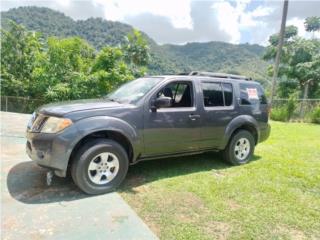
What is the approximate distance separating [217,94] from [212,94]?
0.42 feet

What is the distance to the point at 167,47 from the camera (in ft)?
324

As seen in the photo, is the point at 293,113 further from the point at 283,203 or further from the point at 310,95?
the point at 283,203

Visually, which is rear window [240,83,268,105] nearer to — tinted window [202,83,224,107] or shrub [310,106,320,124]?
tinted window [202,83,224,107]

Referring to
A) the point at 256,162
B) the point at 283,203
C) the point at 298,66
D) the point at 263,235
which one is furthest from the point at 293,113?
the point at 263,235

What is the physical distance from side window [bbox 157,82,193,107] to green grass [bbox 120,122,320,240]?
47.2 inches

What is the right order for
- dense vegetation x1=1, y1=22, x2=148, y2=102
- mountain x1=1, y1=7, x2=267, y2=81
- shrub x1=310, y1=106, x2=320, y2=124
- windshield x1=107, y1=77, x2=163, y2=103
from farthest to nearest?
mountain x1=1, y1=7, x2=267, y2=81, shrub x1=310, y1=106, x2=320, y2=124, dense vegetation x1=1, y1=22, x2=148, y2=102, windshield x1=107, y1=77, x2=163, y2=103

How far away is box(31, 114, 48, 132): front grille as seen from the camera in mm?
3983

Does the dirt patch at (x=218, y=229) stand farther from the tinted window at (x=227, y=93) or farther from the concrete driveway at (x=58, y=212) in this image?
the tinted window at (x=227, y=93)

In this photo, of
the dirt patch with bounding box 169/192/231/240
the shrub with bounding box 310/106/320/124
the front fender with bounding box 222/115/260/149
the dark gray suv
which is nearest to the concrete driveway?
the dark gray suv

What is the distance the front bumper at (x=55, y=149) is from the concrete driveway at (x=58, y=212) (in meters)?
0.43

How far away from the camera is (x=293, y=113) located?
15.3m

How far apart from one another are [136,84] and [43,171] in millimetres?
2122

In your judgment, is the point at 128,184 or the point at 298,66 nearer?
the point at 128,184

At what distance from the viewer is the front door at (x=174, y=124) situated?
449cm
